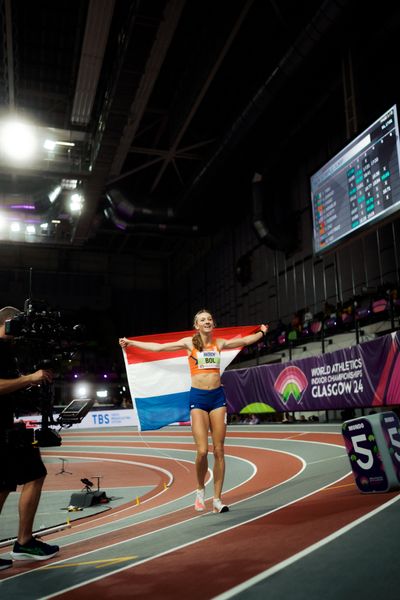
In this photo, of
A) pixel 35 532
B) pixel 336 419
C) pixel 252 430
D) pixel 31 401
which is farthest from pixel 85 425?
pixel 31 401

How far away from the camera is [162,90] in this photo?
21.5 m

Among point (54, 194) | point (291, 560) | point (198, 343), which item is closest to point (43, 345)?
point (198, 343)

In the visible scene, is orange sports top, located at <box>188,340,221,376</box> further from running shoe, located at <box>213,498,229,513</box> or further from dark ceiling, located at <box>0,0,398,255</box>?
dark ceiling, located at <box>0,0,398,255</box>

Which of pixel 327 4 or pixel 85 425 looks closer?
pixel 327 4

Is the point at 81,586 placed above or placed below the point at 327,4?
below

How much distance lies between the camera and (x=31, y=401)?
163 inches

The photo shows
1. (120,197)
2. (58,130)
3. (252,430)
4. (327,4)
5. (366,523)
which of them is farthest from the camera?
(120,197)

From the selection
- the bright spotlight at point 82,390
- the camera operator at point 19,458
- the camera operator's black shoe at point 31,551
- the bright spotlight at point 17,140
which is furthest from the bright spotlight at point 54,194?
the camera operator's black shoe at point 31,551

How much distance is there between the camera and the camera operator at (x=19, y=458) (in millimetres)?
3773

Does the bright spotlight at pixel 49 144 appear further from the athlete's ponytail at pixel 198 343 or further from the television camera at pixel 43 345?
the television camera at pixel 43 345

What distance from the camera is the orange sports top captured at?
5422 millimetres

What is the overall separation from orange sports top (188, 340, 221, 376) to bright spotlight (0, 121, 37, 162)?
52.7ft

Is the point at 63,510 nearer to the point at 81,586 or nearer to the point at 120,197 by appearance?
the point at 81,586

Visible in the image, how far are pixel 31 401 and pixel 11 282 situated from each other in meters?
34.0
